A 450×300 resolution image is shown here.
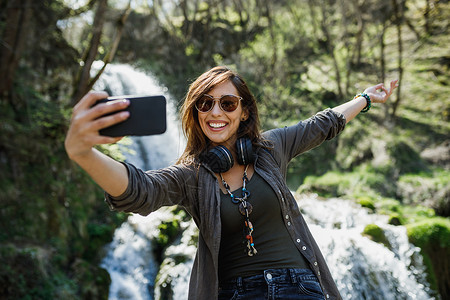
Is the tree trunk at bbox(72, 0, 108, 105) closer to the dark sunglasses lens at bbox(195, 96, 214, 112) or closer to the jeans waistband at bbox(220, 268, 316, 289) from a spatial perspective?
the dark sunglasses lens at bbox(195, 96, 214, 112)

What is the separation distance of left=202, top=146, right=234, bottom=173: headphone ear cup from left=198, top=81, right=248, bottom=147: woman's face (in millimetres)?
106

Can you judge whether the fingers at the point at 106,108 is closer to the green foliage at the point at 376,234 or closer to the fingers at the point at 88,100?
the fingers at the point at 88,100

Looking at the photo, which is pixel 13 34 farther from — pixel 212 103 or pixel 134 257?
pixel 212 103

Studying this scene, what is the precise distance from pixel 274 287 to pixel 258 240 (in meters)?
0.23

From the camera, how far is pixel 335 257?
617 centimetres

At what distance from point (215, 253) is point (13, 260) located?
18.0ft

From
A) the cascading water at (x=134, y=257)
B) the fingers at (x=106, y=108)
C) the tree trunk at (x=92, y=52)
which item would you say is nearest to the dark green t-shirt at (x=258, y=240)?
the fingers at (x=106, y=108)

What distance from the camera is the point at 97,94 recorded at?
1.28 meters

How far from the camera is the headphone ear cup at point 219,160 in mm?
2037

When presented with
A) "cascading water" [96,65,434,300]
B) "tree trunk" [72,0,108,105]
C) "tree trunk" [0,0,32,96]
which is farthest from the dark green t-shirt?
"tree trunk" [0,0,32,96]

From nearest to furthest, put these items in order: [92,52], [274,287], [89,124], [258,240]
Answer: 1. [89,124]
2. [274,287]
3. [258,240]
4. [92,52]

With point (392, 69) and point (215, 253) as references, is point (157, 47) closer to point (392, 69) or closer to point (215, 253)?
point (392, 69)

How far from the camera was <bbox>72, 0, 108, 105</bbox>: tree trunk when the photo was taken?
23.9 ft

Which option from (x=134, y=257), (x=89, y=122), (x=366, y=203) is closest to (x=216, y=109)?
(x=89, y=122)
